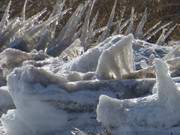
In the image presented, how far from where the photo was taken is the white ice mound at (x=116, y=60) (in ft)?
5.31

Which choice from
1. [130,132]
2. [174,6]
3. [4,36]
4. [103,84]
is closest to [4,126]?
[103,84]

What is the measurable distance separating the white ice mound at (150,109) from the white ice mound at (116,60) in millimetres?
203

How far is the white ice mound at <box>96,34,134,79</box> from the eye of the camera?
1617 millimetres

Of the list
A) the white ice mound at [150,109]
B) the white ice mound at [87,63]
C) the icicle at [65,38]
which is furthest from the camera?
the icicle at [65,38]

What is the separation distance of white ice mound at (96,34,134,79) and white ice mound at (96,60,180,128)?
0.20m

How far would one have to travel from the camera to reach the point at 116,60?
164 centimetres

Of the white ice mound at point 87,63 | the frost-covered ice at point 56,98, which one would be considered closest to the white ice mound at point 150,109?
the frost-covered ice at point 56,98

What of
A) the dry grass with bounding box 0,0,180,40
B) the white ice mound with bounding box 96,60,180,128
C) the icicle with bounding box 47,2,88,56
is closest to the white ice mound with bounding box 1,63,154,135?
the white ice mound with bounding box 96,60,180,128

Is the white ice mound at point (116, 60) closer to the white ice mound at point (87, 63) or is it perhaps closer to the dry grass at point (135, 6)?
the white ice mound at point (87, 63)

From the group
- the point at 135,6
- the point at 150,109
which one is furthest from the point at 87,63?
the point at 135,6

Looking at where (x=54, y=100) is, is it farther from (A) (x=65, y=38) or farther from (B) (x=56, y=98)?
(A) (x=65, y=38)

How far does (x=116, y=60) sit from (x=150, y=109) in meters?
0.25

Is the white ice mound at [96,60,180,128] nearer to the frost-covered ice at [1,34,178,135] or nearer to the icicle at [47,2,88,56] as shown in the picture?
the frost-covered ice at [1,34,178,135]

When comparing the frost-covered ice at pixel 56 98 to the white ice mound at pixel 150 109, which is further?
the frost-covered ice at pixel 56 98
